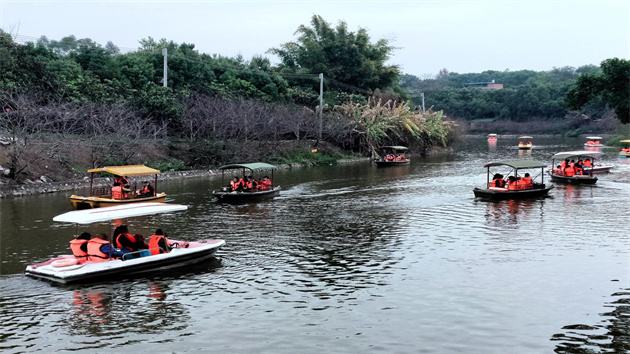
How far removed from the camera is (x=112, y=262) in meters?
18.8

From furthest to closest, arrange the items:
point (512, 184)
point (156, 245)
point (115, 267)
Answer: point (512, 184) → point (156, 245) → point (115, 267)

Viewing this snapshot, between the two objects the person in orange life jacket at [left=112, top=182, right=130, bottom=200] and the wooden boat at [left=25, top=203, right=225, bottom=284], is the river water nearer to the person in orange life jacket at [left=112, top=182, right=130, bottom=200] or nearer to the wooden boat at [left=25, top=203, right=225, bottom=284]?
the wooden boat at [left=25, top=203, right=225, bottom=284]

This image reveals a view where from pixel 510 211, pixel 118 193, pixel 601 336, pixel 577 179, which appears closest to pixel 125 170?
pixel 118 193

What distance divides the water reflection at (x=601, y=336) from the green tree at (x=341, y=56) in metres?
73.3

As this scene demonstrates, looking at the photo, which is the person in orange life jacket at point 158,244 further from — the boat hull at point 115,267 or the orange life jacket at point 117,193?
the orange life jacket at point 117,193

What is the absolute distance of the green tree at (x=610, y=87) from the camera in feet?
126

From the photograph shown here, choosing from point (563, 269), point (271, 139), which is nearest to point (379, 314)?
point (563, 269)

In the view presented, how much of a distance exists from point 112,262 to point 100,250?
21.0 inches

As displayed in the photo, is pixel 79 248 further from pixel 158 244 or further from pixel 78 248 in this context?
pixel 158 244

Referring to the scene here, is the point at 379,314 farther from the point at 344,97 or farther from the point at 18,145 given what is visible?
the point at 344,97

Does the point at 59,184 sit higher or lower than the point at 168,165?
lower

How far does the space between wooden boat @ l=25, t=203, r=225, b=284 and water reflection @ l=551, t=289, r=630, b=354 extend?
11187 mm

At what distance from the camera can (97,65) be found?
63.0 meters

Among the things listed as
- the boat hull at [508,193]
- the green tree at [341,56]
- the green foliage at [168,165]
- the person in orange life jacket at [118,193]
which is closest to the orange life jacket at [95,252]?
the person in orange life jacket at [118,193]
